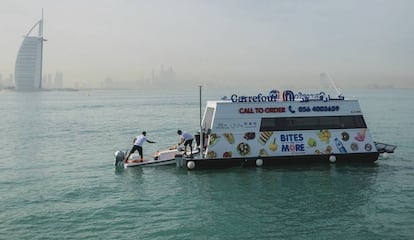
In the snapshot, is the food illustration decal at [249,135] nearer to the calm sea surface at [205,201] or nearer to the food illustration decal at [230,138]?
the food illustration decal at [230,138]

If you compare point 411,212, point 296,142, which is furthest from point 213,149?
point 411,212

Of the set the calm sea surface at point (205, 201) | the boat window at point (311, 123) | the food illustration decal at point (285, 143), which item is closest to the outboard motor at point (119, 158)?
the calm sea surface at point (205, 201)

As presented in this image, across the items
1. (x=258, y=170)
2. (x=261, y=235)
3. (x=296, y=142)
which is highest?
(x=296, y=142)

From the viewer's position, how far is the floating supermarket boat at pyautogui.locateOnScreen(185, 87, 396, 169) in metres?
21.5

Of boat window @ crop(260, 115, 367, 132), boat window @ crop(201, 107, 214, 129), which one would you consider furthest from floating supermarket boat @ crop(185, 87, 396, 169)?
boat window @ crop(201, 107, 214, 129)

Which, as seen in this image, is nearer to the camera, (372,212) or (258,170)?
(372,212)

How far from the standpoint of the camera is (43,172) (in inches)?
893

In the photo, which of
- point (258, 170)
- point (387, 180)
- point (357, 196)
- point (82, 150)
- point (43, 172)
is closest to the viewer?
point (357, 196)

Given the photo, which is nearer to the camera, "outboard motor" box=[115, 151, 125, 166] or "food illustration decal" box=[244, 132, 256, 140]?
"food illustration decal" box=[244, 132, 256, 140]

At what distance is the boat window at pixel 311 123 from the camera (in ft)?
71.6

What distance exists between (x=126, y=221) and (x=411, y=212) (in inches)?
385

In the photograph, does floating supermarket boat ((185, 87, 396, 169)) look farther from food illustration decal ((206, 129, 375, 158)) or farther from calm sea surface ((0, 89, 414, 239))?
calm sea surface ((0, 89, 414, 239))

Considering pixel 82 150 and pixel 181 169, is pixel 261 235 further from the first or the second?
pixel 82 150

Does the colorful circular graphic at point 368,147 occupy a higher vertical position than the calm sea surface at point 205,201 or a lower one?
higher
